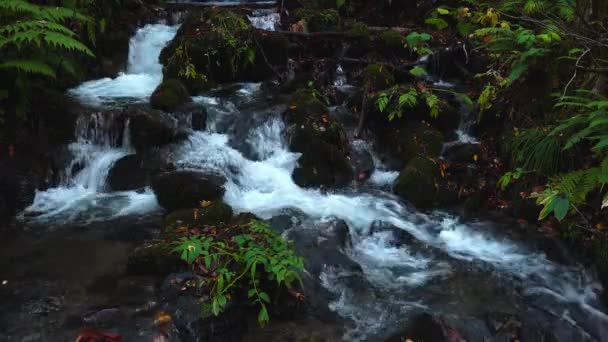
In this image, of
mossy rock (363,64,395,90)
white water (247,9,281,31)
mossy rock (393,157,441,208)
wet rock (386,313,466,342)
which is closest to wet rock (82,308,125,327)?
wet rock (386,313,466,342)

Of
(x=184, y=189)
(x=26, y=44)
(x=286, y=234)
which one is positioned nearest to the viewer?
(x=286, y=234)

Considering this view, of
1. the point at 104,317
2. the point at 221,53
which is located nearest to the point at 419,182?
the point at 104,317

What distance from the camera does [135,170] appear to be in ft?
22.2

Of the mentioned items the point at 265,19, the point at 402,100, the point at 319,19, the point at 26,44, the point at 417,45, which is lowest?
the point at 402,100

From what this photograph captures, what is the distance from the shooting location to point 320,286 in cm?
477

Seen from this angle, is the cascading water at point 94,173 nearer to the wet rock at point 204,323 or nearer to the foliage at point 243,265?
the foliage at point 243,265

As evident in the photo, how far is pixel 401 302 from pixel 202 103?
17.3ft

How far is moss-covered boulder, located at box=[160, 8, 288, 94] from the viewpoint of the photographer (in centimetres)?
908

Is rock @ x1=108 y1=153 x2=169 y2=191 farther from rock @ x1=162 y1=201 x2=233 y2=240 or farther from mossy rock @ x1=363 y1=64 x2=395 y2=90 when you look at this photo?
mossy rock @ x1=363 y1=64 x2=395 y2=90

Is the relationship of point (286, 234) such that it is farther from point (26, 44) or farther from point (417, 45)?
point (417, 45)

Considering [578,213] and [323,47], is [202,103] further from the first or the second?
[578,213]

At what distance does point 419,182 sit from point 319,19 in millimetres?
5851

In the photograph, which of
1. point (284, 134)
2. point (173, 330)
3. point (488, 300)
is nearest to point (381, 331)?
point (488, 300)

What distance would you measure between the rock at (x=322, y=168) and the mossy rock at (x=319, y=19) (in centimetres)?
468
